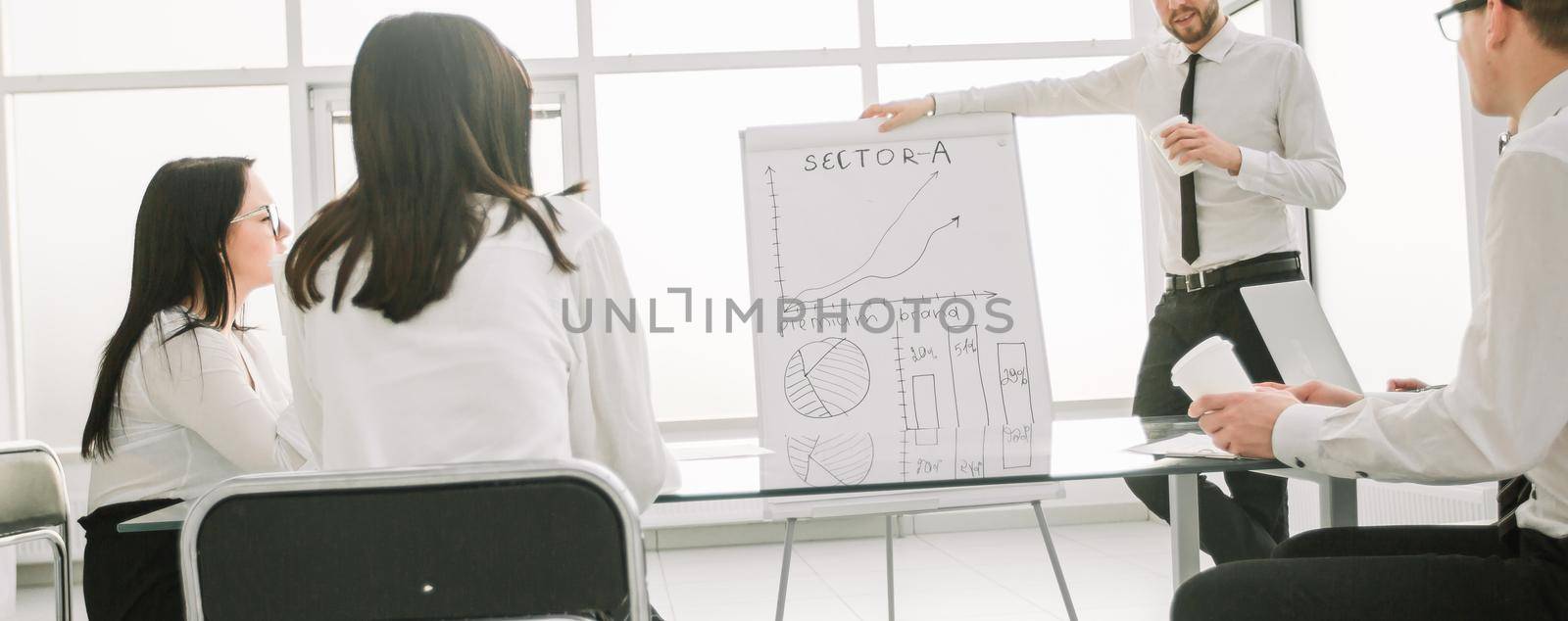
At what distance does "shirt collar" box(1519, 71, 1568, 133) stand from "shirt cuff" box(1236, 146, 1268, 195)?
1035 mm

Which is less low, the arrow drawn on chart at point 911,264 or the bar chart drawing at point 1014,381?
the arrow drawn on chart at point 911,264

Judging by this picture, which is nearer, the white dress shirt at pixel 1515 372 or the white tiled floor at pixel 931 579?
the white dress shirt at pixel 1515 372

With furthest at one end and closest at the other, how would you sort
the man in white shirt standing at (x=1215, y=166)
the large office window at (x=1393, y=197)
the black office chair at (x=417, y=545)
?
the large office window at (x=1393, y=197)
the man in white shirt standing at (x=1215, y=166)
the black office chair at (x=417, y=545)

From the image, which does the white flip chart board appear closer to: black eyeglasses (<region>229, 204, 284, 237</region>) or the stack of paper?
the stack of paper

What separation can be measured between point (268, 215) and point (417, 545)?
1218 mm

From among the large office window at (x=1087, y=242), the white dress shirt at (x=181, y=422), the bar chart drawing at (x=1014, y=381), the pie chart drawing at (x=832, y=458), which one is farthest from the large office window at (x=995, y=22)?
the white dress shirt at (x=181, y=422)

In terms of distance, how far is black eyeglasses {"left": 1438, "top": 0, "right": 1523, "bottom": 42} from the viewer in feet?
3.89

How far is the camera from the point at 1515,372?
1.07 m

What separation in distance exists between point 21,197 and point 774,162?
3535 millimetres

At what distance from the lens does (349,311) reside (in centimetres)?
118

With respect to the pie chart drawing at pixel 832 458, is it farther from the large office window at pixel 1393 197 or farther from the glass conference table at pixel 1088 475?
the large office window at pixel 1393 197

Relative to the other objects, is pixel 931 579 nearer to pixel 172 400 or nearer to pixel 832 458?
pixel 832 458

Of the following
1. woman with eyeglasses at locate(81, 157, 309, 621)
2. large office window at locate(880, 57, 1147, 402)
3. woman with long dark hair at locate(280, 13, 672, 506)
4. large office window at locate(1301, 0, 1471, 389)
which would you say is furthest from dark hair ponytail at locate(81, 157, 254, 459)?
large office window at locate(880, 57, 1147, 402)

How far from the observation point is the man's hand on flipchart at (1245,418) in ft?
4.35
